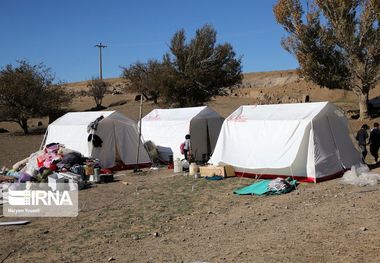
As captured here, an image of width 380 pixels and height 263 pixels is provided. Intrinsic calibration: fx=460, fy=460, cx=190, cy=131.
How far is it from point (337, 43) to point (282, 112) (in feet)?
55.2

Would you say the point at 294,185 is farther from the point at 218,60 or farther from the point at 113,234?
the point at 218,60

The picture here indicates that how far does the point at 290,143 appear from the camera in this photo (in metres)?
12.6

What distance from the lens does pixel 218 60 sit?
1439 inches

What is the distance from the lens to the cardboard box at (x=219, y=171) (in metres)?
13.5

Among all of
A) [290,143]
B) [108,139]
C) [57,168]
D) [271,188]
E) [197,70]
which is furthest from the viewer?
[197,70]

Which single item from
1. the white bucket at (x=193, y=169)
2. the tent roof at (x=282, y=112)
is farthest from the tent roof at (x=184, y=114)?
the white bucket at (x=193, y=169)

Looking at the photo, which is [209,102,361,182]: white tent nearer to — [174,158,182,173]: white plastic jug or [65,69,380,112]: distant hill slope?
[174,158,182,173]: white plastic jug

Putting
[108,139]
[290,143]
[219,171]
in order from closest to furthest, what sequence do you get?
[290,143]
[219,171]
[108,139]

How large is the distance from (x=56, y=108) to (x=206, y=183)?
25.1 metres

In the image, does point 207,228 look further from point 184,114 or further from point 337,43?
point 337,43

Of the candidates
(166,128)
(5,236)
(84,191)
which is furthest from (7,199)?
(166,128)

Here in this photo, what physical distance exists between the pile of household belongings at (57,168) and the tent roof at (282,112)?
15.1 ft

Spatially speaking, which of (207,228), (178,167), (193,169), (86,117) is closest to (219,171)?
(193,169)

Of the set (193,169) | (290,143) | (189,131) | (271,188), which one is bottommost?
(271,188)
